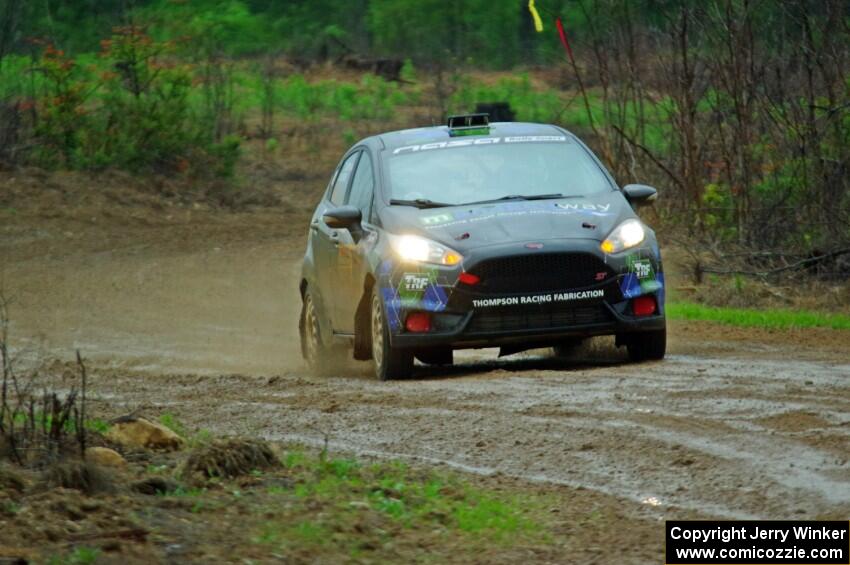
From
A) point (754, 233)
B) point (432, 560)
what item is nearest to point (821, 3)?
point (754, 233)

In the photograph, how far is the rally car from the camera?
11008 millimetres

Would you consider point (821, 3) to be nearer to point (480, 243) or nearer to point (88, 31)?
point (480, 243)

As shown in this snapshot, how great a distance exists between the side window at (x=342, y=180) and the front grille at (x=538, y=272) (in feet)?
8.22

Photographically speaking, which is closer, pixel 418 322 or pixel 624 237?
pixel 418 322

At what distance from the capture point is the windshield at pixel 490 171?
1195 cm

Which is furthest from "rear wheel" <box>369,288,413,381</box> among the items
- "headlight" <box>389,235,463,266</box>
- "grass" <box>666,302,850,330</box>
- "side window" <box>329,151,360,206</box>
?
"grass" <box>666,302,850,330</box>

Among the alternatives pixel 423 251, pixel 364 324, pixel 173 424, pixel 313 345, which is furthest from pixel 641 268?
pixel 173 424

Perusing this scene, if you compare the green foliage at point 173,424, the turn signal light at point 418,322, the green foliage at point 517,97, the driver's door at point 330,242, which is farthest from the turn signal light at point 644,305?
the green foliage at point 517,97

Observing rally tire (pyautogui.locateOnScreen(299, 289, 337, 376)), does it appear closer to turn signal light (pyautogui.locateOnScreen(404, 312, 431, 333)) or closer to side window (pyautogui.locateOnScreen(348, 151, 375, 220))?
side window (pyautogui.locateOnScreen(348, 151, 375, 220))

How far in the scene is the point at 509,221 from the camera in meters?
11.3

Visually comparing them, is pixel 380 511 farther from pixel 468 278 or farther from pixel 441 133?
pixel 441 133

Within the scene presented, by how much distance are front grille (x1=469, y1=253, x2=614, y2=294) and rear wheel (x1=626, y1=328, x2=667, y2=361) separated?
0.57m

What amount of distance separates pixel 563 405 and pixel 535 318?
1803mm

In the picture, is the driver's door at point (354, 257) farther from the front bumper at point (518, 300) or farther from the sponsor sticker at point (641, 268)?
the sponsor sticker at point (641, 268)
